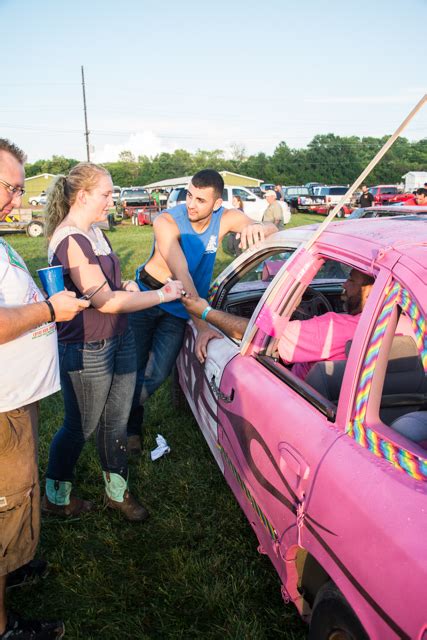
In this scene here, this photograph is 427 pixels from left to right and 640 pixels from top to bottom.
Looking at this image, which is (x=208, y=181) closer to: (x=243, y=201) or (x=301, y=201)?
(x=243, y=201)

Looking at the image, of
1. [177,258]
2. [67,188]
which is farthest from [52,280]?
[177,258]

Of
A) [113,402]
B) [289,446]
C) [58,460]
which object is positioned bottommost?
[58,460]

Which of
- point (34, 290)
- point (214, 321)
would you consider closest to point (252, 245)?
point (214, 321)

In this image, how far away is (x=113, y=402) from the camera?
2934mm

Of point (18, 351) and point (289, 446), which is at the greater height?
point (18, 351)

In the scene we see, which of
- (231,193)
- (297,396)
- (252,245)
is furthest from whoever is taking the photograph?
(231,193)

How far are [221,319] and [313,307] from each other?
37.8 inches

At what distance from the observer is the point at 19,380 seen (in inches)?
76.9

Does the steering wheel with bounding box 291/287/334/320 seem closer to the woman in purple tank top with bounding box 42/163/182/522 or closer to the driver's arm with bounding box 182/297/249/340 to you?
the driver's arm with bounding box 182/297/249/340

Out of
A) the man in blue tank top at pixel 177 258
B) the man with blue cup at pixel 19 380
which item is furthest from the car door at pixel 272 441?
the man in blue tank top at pixel 177 258

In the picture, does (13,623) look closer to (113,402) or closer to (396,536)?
(113,402)

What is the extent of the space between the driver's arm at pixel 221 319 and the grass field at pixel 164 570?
90 centimetres

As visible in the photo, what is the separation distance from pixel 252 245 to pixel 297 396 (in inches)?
54.2

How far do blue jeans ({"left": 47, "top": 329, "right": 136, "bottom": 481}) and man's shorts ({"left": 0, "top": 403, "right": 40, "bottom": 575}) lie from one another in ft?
1.82
